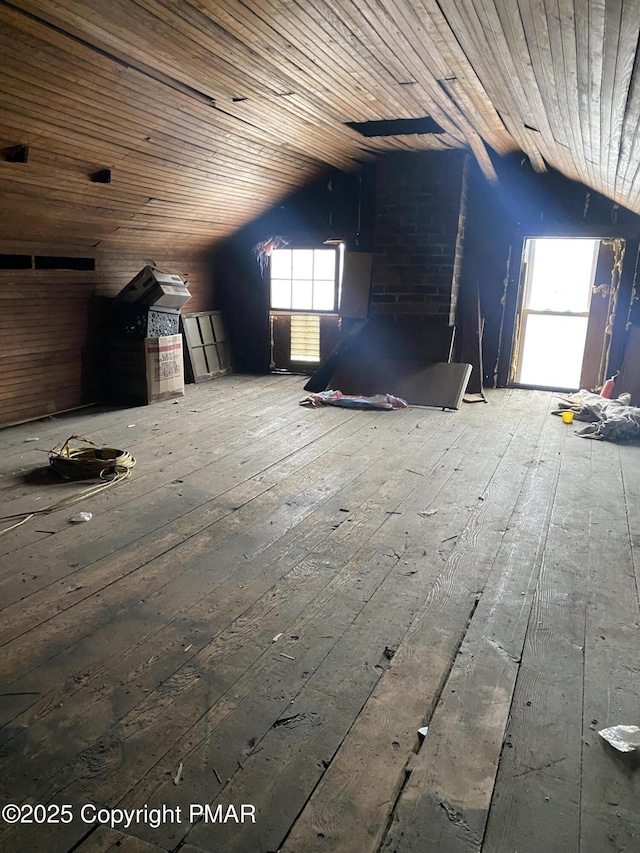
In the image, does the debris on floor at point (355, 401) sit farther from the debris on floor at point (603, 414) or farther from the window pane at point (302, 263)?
the window pane at point (302, 263)

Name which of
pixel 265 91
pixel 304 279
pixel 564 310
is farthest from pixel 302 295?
pixel 564 310

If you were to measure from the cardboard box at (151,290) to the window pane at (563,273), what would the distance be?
5244 mm

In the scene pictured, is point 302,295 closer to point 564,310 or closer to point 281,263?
point 281,263

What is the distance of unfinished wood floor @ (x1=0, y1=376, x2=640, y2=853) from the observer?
1.37 meters

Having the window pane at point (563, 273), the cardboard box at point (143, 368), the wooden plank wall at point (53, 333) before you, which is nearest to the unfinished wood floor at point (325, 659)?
the wooden plank wall at point (53, 333)

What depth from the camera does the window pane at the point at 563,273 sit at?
8.59 meters

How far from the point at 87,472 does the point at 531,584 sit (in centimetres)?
247

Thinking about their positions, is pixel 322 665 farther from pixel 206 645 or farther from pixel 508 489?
pixel 508 489

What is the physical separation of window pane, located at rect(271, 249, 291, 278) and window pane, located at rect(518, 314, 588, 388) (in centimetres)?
375

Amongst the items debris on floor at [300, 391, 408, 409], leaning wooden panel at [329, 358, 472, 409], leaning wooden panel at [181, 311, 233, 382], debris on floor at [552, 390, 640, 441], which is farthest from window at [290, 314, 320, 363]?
debris on floor at [552, 390, 640, 441]

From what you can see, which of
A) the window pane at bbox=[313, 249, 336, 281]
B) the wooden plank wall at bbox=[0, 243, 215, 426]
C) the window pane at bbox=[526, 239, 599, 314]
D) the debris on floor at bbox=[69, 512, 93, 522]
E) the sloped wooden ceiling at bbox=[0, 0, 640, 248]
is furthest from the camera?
the window pane at bbox=[526, 239, 599, 314]

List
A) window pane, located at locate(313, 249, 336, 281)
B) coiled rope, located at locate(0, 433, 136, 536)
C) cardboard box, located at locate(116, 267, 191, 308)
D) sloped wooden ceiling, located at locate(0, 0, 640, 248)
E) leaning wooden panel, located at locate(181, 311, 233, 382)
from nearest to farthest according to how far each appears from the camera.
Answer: sloped wooden ceiling, located at locate(0, 0, 640, 248), coiled rope, located at locate(0, 433, 136, 536), cardboard box, located at locate(116, 267, 191, 308), leaning wooden panel, located at locate(181, 311, 233, 382), window pane, located at locate(313, 249, 336, 281)

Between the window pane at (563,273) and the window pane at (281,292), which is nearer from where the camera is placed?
the window pane at (281,292)

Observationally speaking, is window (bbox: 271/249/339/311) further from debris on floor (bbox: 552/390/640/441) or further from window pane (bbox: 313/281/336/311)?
debris on floor (bbox: 552/390/640/441)
